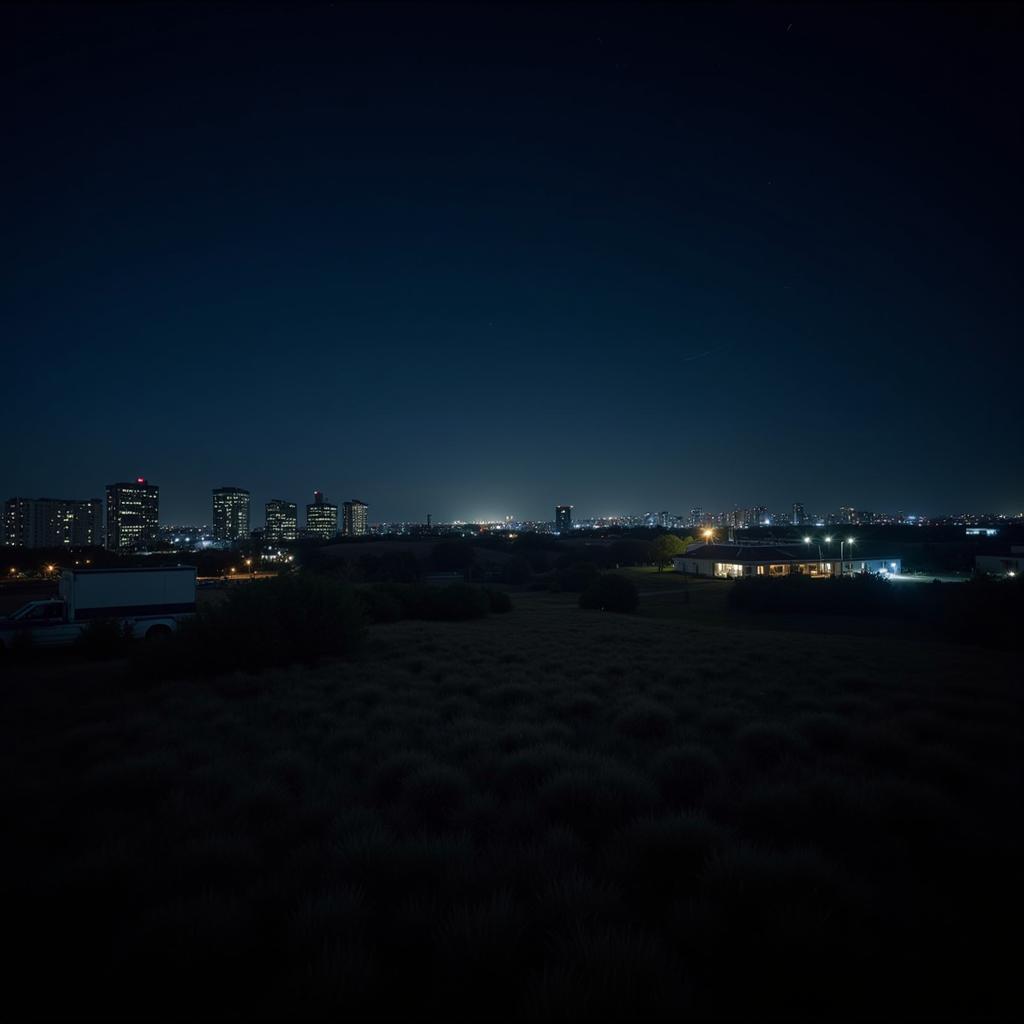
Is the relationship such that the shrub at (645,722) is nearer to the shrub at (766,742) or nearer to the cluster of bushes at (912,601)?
the shrub at (766,742)

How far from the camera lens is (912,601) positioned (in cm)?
3281

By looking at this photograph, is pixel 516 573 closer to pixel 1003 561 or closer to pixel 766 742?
pixel 1003 561

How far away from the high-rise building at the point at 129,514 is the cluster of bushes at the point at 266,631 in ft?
594

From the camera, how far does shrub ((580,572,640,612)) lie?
37156 millimetres

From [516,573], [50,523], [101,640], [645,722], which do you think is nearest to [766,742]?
[645,722]

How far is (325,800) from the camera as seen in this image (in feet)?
18.1

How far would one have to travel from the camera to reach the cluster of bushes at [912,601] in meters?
23.9

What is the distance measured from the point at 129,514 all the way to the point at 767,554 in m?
189

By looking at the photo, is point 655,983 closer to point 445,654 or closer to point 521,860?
point 521,860

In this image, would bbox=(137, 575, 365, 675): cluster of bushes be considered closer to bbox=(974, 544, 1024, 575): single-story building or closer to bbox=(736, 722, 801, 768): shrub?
bbox=(736, 722, 801, 768): shrub

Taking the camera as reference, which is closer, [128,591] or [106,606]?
[106,606]

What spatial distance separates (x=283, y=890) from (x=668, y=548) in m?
79.1

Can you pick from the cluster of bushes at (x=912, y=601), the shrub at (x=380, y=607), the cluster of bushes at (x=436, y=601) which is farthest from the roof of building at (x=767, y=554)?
the shrub at (x=380, y=607)

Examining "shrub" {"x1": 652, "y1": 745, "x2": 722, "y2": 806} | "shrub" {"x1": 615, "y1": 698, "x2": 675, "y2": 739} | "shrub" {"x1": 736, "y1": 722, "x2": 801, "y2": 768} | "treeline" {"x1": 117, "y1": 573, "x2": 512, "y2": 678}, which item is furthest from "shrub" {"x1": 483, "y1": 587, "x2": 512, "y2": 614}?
"shrub" {"x1": 652, "y1": 745, "x2": 722, "y2": 806}
